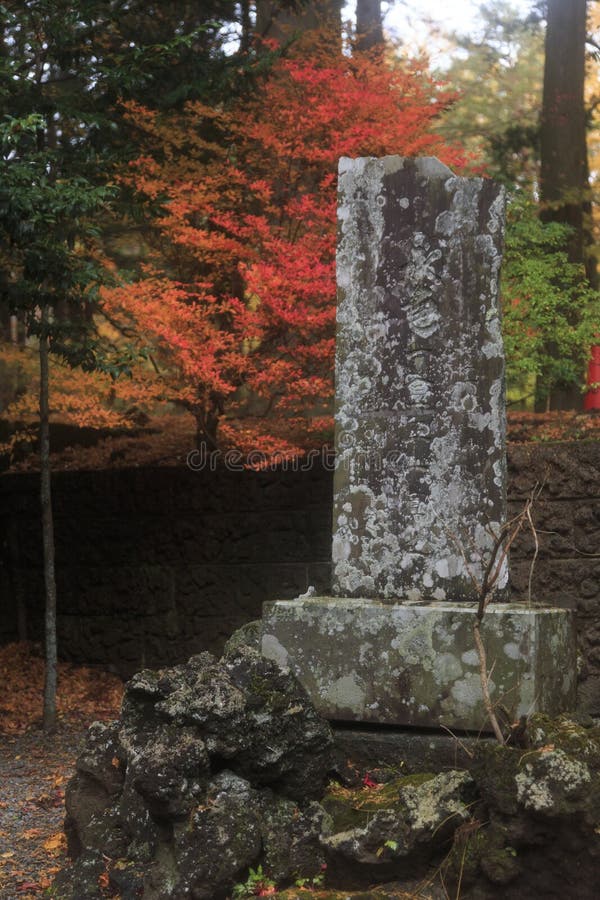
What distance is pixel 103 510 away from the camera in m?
12.7

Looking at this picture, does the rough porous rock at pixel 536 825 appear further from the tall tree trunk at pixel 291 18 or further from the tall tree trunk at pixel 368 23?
the tall tree trunk at pixel 368 23

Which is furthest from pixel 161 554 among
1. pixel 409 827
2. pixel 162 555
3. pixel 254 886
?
pixel 409 827

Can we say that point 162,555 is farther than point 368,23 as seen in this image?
No

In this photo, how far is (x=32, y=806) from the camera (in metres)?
6.65

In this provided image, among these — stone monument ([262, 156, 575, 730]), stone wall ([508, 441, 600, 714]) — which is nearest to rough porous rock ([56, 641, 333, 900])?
stone monument ([262, 156, 575, 730])

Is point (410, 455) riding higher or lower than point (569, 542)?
higher

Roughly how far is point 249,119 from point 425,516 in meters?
7.47

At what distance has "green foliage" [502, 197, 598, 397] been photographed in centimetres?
1105

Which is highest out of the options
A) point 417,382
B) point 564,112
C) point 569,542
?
point 564,112

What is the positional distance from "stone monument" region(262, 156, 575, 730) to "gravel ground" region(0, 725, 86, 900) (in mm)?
1437

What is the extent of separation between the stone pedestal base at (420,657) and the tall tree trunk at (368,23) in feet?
36.2

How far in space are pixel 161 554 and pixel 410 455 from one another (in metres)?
7.76

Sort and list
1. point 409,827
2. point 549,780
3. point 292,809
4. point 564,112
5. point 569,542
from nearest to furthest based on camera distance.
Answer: point 549,780 → point 409,827 → point 292,809 → point 569,542 → point 564,112

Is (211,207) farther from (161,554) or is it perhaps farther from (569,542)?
(569,542)
